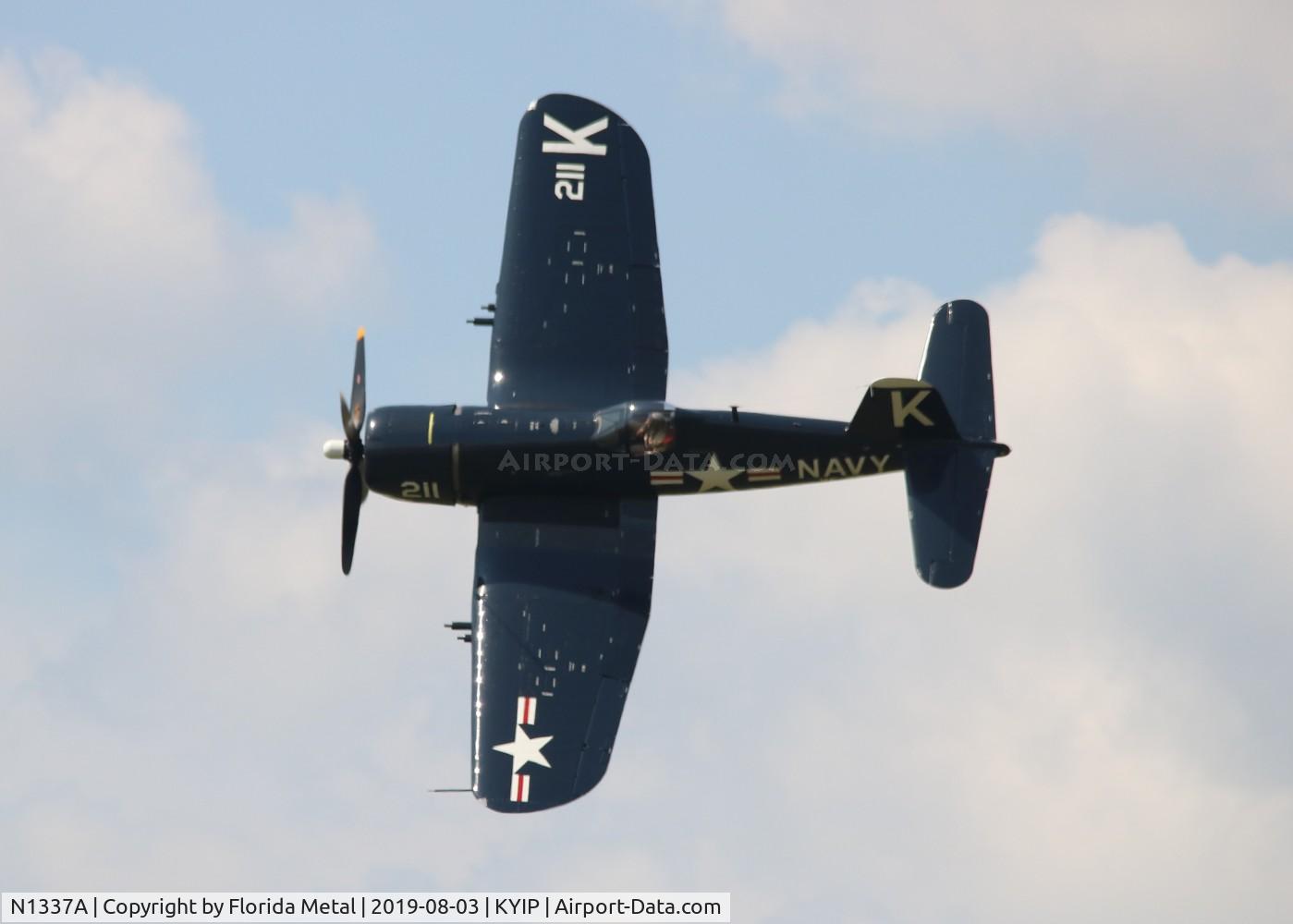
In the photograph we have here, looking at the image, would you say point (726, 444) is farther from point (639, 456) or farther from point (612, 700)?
point (612, 700)

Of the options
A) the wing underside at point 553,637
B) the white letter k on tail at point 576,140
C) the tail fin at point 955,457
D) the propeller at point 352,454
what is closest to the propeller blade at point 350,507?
the propeller at point 352,454

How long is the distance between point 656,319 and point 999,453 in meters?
5.52

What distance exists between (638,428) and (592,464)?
901 mm

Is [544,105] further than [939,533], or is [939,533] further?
[544,105]

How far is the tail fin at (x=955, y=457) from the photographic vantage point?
37.2m

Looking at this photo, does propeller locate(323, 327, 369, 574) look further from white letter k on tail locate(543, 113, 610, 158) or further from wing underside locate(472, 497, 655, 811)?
white letter k on tail locate(543, 113, 610, 158)

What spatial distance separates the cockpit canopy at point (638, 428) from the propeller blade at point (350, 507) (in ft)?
11.6

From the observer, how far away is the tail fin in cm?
3719

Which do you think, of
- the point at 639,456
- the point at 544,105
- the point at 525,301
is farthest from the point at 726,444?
the point at 544,105

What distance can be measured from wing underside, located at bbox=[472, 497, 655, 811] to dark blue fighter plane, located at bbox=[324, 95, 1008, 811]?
0.03 metres

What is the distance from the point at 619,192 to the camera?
39562 mm

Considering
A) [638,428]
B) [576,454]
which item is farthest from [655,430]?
[576,454]

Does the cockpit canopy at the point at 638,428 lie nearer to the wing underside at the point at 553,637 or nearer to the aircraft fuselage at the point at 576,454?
the aircraft fuselage at the point at 576,454

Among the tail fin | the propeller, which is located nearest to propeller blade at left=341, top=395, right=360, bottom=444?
the propeller
